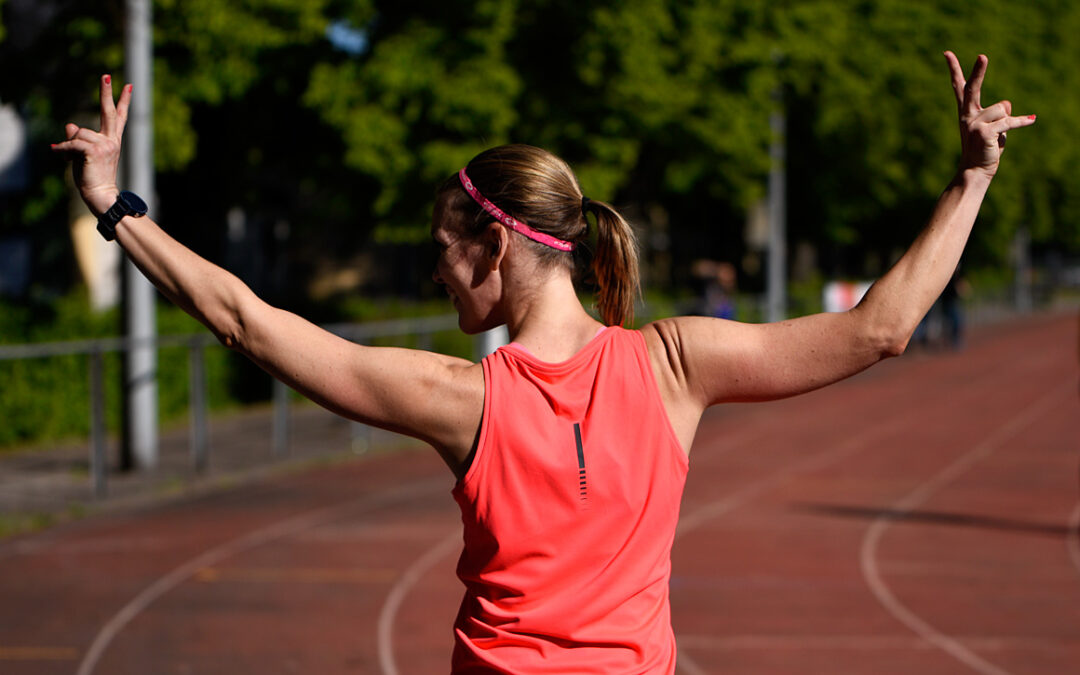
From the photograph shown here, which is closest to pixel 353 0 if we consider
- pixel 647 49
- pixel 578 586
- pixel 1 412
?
pixel 647 49

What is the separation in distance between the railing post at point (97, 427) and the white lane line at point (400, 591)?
3.18m

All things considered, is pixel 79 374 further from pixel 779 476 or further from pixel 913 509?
pixel 913 509

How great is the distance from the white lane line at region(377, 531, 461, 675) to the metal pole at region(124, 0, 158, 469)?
159 inches

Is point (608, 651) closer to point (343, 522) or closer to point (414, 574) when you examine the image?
point (414, 574)

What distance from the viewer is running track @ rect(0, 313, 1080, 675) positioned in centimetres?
679

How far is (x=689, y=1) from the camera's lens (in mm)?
19984

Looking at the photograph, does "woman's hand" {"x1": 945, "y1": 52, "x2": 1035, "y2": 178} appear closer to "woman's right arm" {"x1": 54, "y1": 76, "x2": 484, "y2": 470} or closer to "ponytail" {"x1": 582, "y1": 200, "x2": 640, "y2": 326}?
"ponytail" {"x1": 582, "y1": 200, "x2": 640, "y2": 326}

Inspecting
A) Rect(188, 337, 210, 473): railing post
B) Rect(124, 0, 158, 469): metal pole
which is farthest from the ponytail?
Rect(188, 337, 210, 473): railing post

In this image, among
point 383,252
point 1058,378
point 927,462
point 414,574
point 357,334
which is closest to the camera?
point 414,574

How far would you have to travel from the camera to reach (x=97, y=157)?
2.06 metres

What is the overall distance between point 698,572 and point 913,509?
3.10 metres

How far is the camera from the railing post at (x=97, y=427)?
11188 millimetres

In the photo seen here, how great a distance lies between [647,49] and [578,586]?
57.5ft

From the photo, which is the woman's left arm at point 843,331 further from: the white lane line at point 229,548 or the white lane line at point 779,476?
the white lane line at point 779,476
